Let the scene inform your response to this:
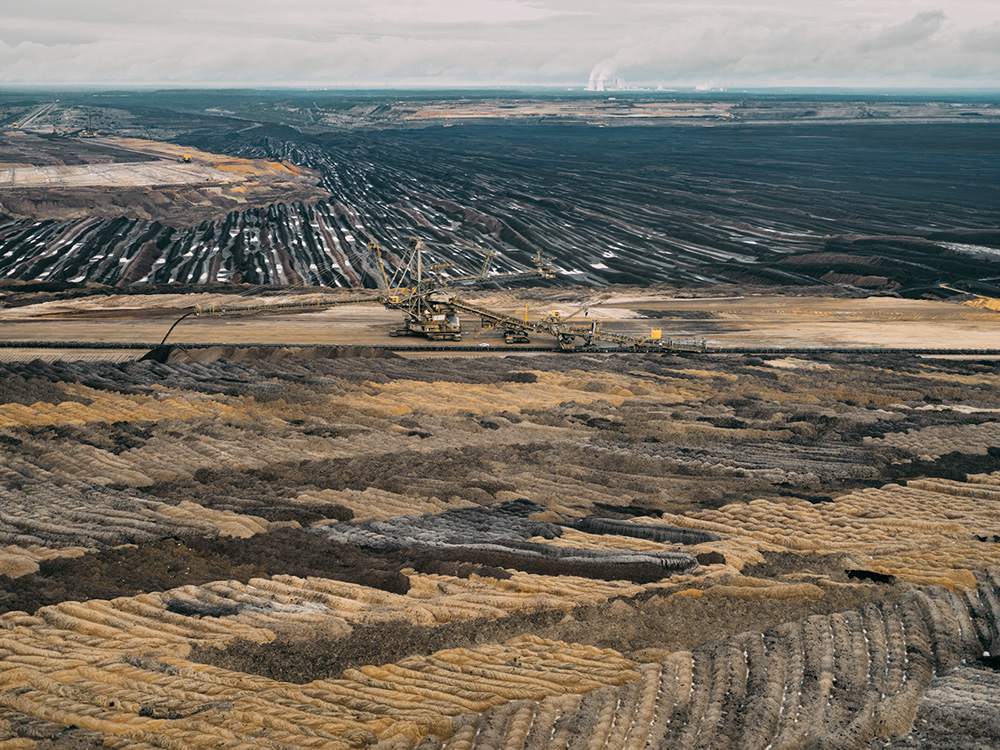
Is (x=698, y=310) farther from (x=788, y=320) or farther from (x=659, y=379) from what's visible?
(x=659, y=379)

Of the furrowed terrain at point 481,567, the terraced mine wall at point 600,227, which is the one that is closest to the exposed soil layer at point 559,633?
the furrowed terrain at point 481,567

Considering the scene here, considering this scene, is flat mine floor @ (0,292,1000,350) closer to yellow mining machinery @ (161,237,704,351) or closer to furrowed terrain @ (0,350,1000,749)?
yellow mining machinery @ (161,237,704,351)

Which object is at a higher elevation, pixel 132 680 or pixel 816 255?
pixel 816 255

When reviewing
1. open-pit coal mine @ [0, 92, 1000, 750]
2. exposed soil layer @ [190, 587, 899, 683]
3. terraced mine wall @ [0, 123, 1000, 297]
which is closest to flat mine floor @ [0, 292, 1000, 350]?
open-pit coal mine @ [0, 92, 1000, 750]

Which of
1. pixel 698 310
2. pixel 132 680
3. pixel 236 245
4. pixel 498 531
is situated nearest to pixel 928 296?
pixel 698 310

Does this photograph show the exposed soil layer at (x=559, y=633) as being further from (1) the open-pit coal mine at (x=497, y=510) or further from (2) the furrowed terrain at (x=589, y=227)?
(2) the furrowed terrain at (x=589, y=227)

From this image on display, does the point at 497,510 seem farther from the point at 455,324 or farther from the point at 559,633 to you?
the point at 455,324

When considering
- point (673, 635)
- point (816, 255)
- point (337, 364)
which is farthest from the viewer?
point (816, 255)
